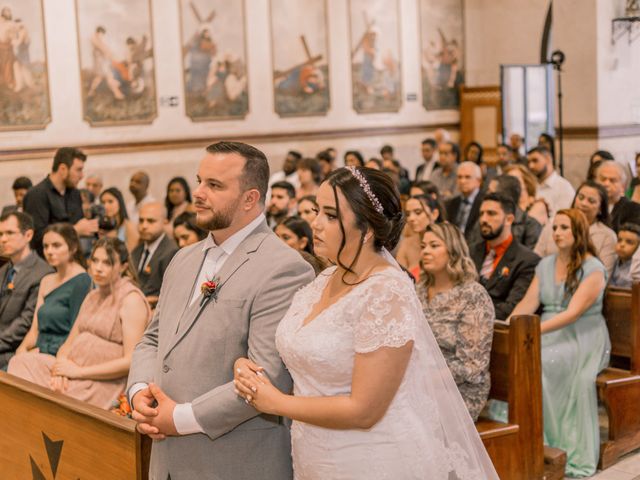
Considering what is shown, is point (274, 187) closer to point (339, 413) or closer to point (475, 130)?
point (339, 413)

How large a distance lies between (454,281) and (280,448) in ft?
6.73

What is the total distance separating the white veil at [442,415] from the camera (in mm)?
2703

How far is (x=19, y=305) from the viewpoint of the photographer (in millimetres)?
5867

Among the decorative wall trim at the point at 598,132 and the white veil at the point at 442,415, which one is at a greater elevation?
the decorative wall trim at the point at 598,132

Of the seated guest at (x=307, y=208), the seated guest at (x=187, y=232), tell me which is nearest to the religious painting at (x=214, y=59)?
the seated guest at (x=307, y=208)

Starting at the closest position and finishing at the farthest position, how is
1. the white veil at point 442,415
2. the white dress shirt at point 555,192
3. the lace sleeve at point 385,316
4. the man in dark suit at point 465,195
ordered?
the lace sleeve at point 385,316, the white veil at point 442,415, the man in dark suit at point 465,195, the white dress shirt at point 555,192

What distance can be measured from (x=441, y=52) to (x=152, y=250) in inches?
412

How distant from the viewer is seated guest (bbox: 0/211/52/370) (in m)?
5.79

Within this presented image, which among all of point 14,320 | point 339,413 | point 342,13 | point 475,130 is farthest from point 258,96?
point 339,413

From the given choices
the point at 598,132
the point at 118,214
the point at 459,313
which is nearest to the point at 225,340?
the point at 459,313

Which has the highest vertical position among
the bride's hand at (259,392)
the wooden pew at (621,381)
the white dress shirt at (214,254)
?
the white dress shirt at (214,254)

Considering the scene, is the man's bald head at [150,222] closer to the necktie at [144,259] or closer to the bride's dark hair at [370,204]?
the necktie at [144,259]

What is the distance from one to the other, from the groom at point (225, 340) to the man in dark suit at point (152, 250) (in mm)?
4025

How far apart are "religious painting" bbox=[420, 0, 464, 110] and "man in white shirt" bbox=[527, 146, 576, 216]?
23.2 feet
